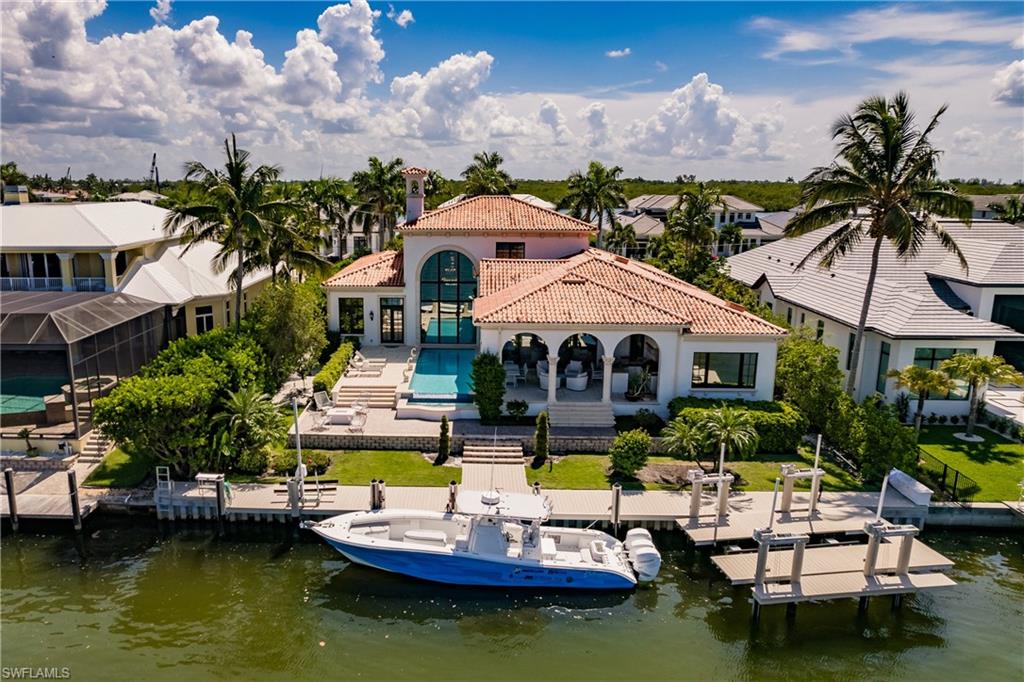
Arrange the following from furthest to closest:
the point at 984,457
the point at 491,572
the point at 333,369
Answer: the point at 333,369
the point at 984,457
the point at 491,572

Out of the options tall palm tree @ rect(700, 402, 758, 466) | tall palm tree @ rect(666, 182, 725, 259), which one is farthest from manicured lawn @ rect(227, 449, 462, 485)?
tall palm tree @ rect(666, 182, 725, 259)

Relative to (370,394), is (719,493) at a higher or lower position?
lower

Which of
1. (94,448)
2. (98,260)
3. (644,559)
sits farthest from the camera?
(98,260)

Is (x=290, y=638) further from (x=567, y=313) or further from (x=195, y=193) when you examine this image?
(x=195, y=193)

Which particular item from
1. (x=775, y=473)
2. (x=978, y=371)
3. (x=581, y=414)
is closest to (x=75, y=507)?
(x=581, y=414)

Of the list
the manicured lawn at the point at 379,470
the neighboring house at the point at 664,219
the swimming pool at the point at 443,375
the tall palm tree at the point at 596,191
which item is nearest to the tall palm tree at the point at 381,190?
the tall palm tree at the point at 596,191

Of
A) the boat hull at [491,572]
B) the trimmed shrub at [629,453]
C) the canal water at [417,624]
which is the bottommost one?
the canal water at [417,624]

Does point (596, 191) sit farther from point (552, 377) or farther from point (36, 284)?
point (36, 284)

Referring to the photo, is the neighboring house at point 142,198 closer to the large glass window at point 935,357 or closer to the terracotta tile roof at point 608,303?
the terracotta tile roof at point 608,303
